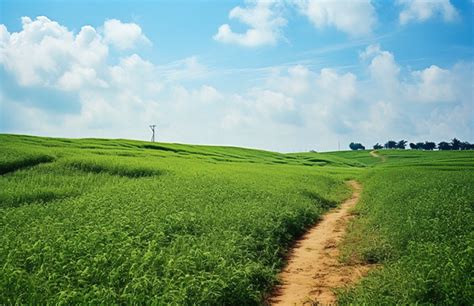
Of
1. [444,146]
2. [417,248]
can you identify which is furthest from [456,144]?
[417,248]

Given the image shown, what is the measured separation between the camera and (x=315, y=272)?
1291 centimetres

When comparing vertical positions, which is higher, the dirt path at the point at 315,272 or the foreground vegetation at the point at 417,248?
the foreground vegetation at the point at 417,248

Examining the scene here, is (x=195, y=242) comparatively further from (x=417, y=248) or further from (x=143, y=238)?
(x=417, y=248)

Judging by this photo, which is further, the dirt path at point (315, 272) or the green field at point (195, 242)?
the dirt path at point (315, 272)

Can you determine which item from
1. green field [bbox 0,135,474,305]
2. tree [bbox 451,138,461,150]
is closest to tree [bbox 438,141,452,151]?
tree [bbox 451,138,461,150]

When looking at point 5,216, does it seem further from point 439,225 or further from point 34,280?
point 439,225

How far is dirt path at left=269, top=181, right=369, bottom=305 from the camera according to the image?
10898mm

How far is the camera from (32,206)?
56.3ft

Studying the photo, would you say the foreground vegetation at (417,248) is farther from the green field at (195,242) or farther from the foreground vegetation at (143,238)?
the foreground vegetation at (143,238)

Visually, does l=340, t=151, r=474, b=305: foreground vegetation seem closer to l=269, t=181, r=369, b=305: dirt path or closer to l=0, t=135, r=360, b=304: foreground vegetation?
l=269, t=181, r=369, b=305: dirt path

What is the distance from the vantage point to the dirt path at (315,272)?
429 inches

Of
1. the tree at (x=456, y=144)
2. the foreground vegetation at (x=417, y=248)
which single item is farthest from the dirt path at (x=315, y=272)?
the tree at (x=456, y=144)

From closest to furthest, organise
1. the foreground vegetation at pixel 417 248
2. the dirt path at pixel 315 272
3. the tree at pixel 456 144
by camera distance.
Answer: the foreground vegetation at pixel 417 248 → the dirt path at pixel 315 272 → the tree at pixel 456 144

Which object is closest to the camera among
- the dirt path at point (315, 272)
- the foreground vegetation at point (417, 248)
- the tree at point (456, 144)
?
the foreground vegetation at point (417, 248)
